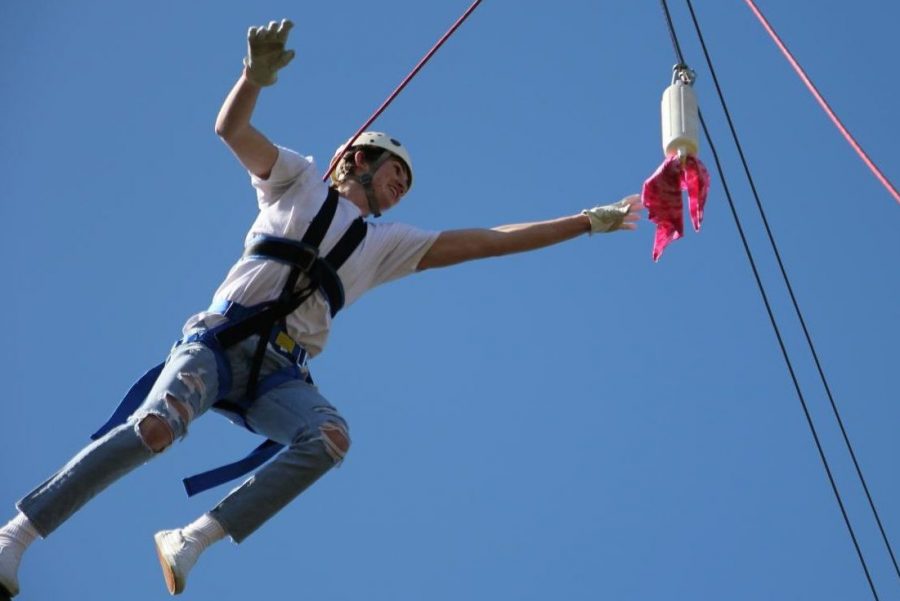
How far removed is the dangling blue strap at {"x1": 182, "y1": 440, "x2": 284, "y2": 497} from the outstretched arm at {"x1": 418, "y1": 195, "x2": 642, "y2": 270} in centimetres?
96

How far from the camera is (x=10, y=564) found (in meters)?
5.60

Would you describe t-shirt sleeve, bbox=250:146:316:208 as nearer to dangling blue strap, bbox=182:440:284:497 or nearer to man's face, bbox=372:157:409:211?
man's face, bbox=372:157:409:211

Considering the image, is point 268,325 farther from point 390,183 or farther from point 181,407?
point 390,183

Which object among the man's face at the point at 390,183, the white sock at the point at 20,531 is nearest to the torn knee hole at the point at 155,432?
the white sock at the point at 20,531

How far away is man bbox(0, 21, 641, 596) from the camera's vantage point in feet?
19.0

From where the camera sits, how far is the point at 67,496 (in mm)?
5730

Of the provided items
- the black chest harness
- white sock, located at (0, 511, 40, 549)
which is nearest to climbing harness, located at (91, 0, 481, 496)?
the black chest harness

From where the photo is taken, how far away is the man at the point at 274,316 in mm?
5805

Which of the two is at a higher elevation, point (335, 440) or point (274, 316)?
point (274, 316)

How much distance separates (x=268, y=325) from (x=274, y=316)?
1.7 inches

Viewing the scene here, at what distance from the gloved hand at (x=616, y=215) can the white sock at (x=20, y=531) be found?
2548mm

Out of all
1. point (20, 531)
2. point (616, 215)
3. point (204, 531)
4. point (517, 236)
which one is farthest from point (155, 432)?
point (616, 215)

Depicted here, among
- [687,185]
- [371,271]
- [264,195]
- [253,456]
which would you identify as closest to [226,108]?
[264,195]

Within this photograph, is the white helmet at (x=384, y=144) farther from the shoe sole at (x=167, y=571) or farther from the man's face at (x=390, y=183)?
the shoe sole at (x=167, y=571)
